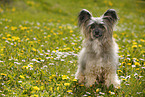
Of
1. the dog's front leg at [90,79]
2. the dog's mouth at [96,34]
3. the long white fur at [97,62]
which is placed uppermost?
the dog's mouth at [96,34]

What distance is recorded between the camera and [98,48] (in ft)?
15.5

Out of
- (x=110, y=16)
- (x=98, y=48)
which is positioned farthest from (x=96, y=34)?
(x=110, y=16)

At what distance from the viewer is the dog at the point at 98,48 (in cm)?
467

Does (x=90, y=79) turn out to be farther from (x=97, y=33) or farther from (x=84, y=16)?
(x=84, y=16)

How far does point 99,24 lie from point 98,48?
604 millimetres

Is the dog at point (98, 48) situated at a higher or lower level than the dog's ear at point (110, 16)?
lower

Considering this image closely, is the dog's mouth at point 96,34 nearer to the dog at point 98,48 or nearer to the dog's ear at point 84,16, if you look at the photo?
the dog at point 98,48

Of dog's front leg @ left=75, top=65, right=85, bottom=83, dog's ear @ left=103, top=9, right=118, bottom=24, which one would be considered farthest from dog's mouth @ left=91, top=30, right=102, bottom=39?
dog's front leg @ left=75, top=65, right=85, bottom=83

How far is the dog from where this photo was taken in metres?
4.67

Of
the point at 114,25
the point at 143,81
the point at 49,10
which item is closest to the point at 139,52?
the point at 143,81

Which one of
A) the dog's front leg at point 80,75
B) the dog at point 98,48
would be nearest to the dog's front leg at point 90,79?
the dog at point 98,48

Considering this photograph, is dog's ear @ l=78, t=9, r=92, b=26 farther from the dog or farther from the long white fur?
the long white fur

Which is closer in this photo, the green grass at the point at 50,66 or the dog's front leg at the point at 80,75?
the green grass at the point at 50,66

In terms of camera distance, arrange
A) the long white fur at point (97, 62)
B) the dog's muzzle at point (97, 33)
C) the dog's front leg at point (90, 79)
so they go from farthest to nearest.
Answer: the dog's front leg at point (90, 79) → the long white fur at point (97, 62) → the dog's muzzle at point (97, 33)
